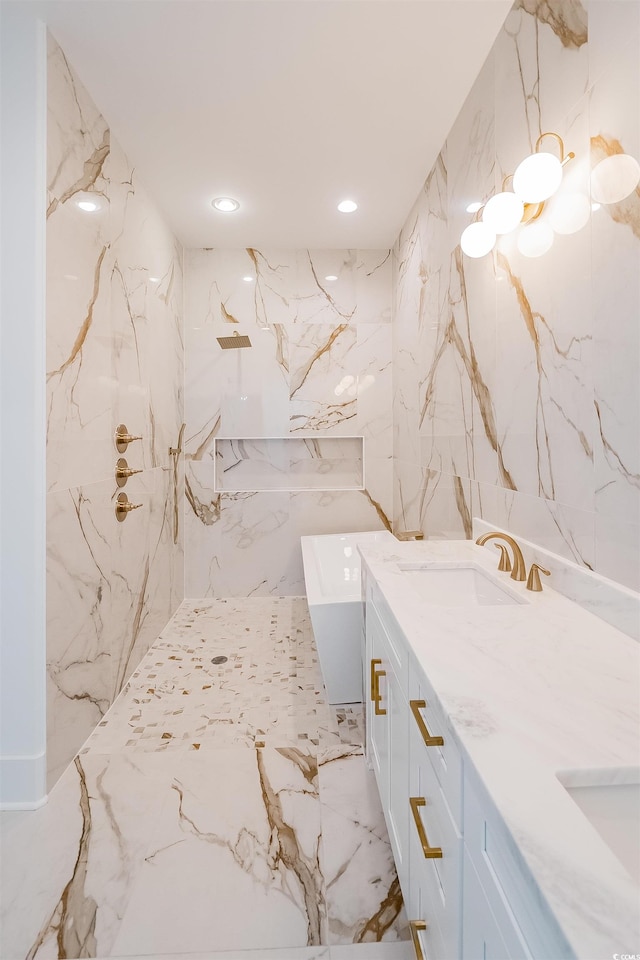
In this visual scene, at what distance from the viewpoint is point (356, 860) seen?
145cm

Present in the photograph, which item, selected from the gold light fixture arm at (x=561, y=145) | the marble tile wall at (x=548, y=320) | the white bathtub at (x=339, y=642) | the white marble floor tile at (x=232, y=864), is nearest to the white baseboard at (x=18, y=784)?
the white marble floor tile at (x=232, y=864)

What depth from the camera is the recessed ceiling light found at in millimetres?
2895

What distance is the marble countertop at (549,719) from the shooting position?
17.1 inches

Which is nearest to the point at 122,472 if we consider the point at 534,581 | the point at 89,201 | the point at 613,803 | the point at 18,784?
the point at 89,201

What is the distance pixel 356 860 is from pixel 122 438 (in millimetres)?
1966

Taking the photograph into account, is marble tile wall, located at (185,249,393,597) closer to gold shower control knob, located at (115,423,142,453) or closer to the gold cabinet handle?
gold shower control knob, located at (115,423,142,453)

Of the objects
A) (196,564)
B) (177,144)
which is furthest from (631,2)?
(196,564)

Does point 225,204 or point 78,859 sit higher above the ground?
point 225,204

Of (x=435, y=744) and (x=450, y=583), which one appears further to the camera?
(x=450, y=583)

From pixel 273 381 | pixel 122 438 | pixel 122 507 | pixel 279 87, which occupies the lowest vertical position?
pixel 122 507

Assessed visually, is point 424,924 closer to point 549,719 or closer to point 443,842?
point 443,842

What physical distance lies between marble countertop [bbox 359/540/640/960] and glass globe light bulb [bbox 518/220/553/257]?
39.1 inches

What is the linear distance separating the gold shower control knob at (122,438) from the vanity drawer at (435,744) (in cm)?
188

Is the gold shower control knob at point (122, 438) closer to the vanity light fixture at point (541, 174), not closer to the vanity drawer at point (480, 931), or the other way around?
the vanity light fixture at point (541, 174)
